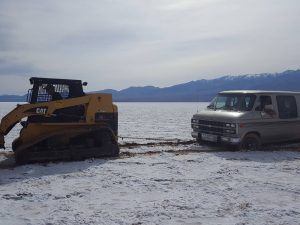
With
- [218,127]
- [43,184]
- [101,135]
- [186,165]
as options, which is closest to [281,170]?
[186,165]

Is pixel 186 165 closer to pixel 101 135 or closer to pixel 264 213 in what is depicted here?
pixel 101 135

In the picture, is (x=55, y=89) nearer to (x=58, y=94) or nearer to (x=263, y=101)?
(x=58, y=94)

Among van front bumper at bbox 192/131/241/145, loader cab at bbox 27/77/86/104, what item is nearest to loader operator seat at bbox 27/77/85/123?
loader cab at bbox 27/77/86/104

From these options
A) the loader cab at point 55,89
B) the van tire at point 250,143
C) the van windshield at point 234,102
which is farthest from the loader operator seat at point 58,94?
the van tire at point 250,143

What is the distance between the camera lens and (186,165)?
10828 mm

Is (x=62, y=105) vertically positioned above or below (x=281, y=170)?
above

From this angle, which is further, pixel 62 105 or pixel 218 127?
pixel 218 127

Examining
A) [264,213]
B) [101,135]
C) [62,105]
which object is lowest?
[264,213]

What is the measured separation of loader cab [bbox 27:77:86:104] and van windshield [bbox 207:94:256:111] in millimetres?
5293

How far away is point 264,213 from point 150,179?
10.1 feet

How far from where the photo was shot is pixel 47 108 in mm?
11336

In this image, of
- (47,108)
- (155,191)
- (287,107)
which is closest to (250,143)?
(287,107)

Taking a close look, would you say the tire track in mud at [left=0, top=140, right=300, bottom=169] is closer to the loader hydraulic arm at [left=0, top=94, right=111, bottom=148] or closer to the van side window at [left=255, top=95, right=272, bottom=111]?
the loader hydraulic arm at [left=0, top=94, right=111, bottom=148]

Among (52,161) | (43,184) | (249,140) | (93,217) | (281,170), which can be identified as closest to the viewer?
(93,217)
